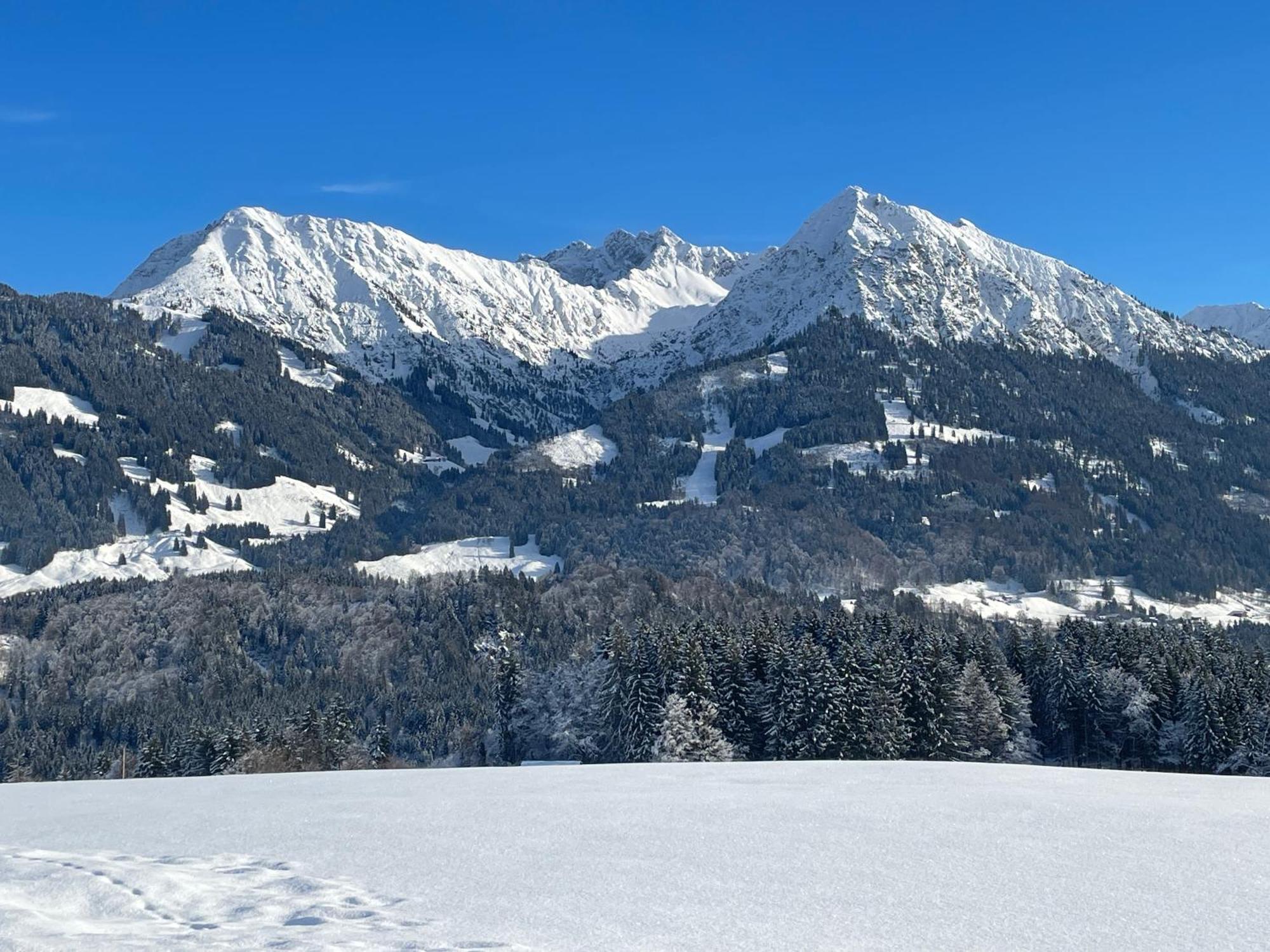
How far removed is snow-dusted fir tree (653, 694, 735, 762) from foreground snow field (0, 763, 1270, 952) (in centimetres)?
4498

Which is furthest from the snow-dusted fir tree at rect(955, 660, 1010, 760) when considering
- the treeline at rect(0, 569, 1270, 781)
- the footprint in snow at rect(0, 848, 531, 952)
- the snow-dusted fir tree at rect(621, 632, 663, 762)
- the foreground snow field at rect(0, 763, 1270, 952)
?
the footprint in snow at rect(0, 848, 531, 952)

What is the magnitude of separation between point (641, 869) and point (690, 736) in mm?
60547

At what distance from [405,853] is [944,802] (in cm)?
1684

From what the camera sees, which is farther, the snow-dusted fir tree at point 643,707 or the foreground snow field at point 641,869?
the snow-dusted fir tree at point 643,707

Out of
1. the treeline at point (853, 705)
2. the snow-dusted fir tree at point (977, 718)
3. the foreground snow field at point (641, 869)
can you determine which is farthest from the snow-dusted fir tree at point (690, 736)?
the foreground snow field at point (641, 869)

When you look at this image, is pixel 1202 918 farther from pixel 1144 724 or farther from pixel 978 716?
pixel 1144 724

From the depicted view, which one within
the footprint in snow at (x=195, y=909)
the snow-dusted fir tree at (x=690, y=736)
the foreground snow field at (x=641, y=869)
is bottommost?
the snow-dusted fir tree at (x=690, y=736)

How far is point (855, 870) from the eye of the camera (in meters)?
21.6

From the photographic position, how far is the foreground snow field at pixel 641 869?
17.0 m

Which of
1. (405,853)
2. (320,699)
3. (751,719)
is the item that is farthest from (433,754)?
(405,853)

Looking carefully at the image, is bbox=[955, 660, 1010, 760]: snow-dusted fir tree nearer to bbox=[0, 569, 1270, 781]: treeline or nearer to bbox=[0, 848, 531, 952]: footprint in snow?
bbox=[0, 569, 1270, 781]: treeline

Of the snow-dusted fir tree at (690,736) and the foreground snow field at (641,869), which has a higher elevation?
the foreground snow field at (641,869)

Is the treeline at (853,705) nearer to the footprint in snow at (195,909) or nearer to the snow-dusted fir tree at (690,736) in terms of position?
the snow-dusted fir tree at (690,736)

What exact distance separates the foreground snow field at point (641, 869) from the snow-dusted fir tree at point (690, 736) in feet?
148
